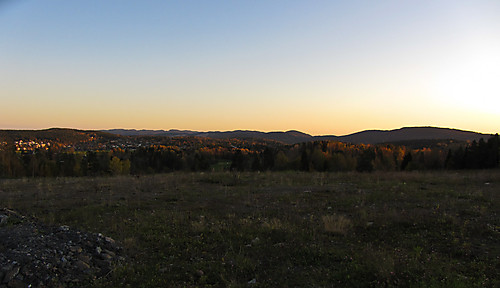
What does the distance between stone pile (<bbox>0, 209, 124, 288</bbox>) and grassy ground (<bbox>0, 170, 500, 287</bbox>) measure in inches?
20.9

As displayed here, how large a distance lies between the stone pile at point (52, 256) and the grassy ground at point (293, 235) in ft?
1.75

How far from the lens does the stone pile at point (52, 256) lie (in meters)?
5.17

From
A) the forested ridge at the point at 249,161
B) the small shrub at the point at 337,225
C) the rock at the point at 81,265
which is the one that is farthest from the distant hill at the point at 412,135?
the rock at the point at 81,265

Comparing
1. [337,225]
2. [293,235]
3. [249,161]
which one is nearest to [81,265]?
[293,235]

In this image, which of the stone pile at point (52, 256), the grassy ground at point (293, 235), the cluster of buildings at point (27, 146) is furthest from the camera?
the cluster of buildings at point (27, 146)

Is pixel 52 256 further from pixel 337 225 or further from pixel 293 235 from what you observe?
pixel 337 225

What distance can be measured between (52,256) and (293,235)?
20.5 ft

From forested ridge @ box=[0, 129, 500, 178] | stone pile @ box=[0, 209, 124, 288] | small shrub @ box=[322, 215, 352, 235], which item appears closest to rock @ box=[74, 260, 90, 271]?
stone pile @ box=[0, 209, 124, 288]

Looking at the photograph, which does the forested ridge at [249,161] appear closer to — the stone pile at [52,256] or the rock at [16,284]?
the stone pile at [52,256]

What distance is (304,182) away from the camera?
19.2 meters

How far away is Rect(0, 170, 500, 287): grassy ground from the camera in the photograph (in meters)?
5.49

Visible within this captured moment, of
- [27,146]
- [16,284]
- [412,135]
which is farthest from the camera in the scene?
[412,135]

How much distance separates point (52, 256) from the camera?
5.83 metres

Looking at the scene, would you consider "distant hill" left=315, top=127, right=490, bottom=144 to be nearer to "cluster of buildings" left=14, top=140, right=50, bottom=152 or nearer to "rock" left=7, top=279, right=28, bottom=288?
"cluster of buildings" left=14, top=140, right=50, bottom=152
